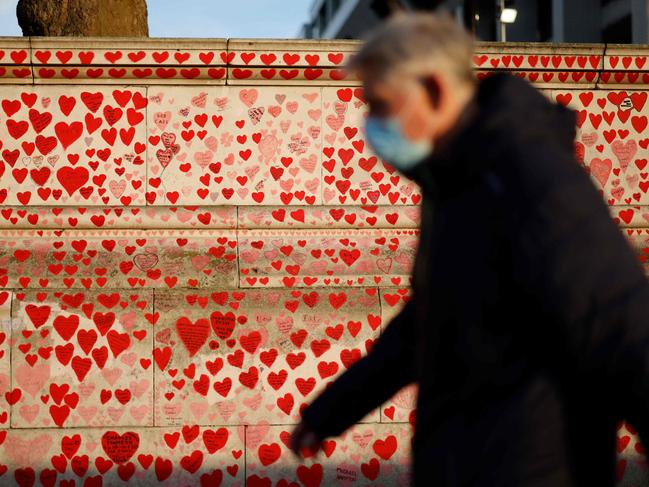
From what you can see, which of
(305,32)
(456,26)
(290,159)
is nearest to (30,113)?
(290,159)

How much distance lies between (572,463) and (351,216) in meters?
4.54

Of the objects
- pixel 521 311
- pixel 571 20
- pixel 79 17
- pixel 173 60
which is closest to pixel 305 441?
pixel 521 311

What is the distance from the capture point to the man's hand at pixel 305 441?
2.61 meters

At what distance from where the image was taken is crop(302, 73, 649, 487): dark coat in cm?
191

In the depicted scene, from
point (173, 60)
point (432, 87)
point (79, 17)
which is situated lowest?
point (432, 87)

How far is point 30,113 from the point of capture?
6.56 m

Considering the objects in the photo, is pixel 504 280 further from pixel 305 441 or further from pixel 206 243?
pixel 206 243

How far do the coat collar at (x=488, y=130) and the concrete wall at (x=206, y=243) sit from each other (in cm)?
416

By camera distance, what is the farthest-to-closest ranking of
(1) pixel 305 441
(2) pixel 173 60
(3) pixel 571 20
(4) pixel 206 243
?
(3) pixel 571 20 → (2) pixel 173 60 → (4) pixel 206 243 → (1) pixel 305 441

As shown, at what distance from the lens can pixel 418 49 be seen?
2.10 m

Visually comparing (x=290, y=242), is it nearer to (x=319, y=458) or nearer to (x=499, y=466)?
(x=319, y=458)

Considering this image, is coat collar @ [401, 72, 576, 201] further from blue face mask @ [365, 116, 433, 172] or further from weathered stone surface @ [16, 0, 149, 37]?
weathered stone surface @ [16, 0, 149, 37]

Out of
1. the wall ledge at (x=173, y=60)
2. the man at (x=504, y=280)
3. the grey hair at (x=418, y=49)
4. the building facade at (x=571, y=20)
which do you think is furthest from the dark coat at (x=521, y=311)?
the building facade at (x=571, y=20)

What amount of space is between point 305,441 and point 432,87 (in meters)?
0.96
